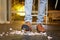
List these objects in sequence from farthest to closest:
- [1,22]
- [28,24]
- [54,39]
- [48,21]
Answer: [48,21]
[1,22]
[28,24]
[54,39]

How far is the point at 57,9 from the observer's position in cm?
446

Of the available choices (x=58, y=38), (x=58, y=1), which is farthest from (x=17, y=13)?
(x=58, y=38)

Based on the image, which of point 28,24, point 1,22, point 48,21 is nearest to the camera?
point 28,24

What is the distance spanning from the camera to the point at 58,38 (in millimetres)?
2174

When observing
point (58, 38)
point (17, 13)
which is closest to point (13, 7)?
point (17, 13)

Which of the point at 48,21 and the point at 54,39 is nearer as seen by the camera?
the point at 54,39

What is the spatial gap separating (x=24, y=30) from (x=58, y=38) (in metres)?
0.51

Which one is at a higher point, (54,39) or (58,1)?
(58,1)

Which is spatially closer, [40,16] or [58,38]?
[58,38]

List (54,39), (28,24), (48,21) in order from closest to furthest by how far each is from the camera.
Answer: (54,39) < (28,24) < (48,21)

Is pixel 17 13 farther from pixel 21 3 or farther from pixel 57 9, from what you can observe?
pixel 57 9

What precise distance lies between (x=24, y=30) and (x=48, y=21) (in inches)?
75.8

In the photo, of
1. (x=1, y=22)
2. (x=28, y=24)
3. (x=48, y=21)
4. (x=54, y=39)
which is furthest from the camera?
(x=48, y=21)

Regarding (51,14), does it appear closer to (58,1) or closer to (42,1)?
(58,1)
